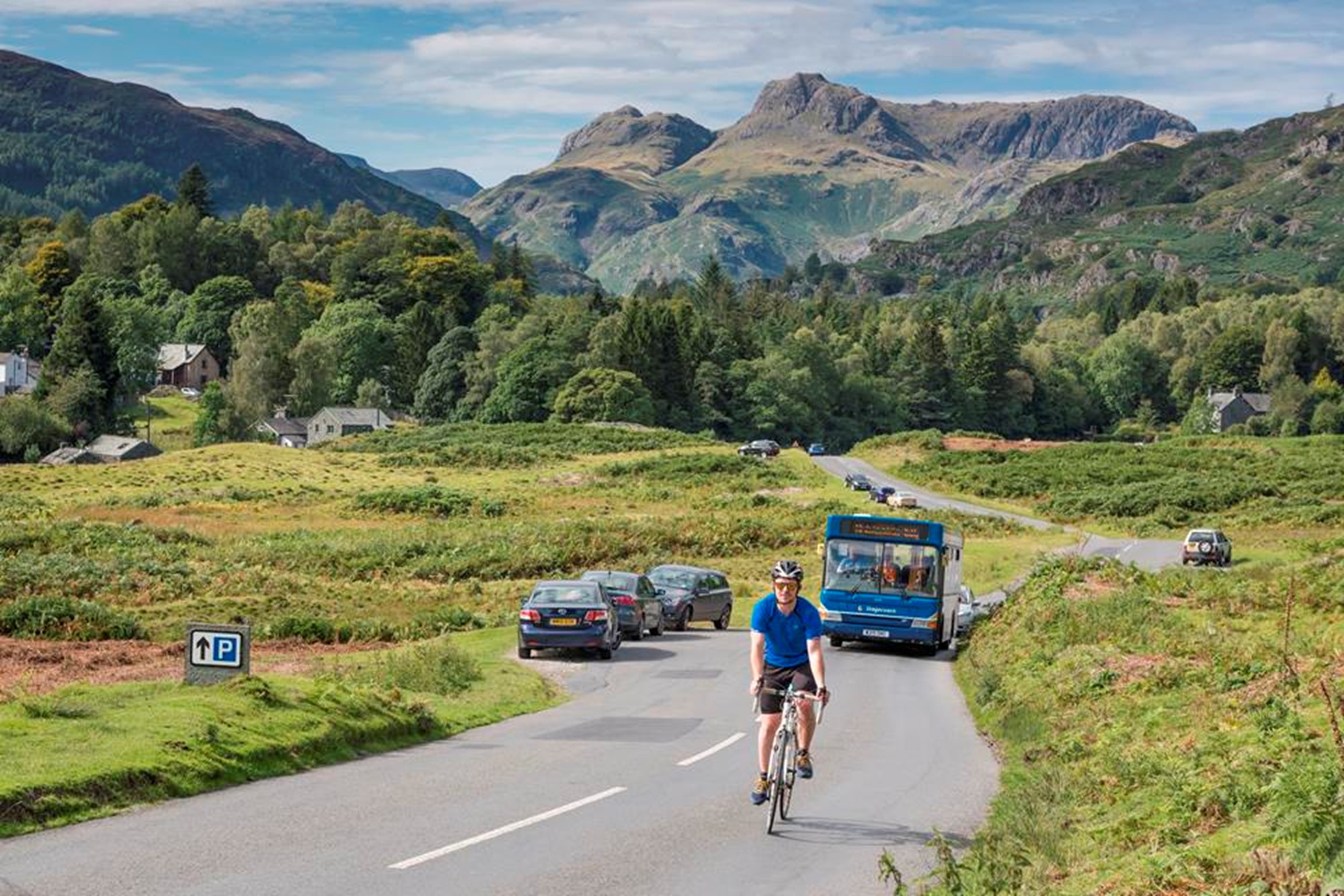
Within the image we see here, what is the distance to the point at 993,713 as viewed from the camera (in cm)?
2444

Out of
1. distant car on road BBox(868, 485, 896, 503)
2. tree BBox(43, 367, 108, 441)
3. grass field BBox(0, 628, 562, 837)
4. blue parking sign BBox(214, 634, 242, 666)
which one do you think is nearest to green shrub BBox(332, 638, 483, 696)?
grass field BBox(0, 628, 562, 837)

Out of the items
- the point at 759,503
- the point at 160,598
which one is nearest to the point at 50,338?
the point at 759,503

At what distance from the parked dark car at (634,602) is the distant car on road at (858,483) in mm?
60831

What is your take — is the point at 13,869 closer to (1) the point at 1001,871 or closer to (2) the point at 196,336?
(1) the point at 1001,871

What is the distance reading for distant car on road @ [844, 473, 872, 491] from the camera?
102 metres

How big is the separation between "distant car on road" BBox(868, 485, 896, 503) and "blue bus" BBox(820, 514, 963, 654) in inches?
2259

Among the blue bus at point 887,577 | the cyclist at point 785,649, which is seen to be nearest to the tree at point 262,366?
the blue bus at point 887,577

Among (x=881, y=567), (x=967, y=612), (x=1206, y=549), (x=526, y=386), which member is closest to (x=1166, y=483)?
(x=1206, y=549)

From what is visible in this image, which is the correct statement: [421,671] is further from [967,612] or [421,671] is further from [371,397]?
[371,397]

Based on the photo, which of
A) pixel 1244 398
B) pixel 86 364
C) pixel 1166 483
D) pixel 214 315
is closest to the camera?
pixel 1166 483

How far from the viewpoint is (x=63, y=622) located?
35625 millimetres

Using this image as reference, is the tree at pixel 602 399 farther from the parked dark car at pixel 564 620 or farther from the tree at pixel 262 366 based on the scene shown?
the parked dark car at pixel 564 620

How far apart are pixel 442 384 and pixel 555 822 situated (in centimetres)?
15250

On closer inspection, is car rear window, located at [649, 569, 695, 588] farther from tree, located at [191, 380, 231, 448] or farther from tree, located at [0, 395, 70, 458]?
tree, located at [191, 380, 231, 448]
